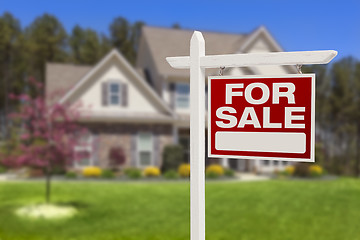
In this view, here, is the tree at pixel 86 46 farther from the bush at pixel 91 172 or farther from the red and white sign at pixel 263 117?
the red and white sign at pixel 263 117

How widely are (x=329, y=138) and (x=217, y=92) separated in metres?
41.7

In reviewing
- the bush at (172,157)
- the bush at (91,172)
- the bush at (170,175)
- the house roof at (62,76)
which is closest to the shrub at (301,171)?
the bush at (172,157)

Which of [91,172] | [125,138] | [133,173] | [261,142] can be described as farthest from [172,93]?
[261,142]

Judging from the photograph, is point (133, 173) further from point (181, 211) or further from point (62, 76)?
point (181, 211)

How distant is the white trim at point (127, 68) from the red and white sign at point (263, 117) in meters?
20.7

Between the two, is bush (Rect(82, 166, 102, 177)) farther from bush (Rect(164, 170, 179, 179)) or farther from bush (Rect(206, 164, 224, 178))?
bush (Rect(206, 164, 224, 178))

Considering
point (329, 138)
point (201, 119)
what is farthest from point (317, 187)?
point (329, 138)

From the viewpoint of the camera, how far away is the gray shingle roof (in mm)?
27972

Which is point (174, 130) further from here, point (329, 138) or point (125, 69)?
point (329, 138)

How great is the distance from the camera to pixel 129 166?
2512 centimetres

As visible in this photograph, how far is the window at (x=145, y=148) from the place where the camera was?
2547 cm

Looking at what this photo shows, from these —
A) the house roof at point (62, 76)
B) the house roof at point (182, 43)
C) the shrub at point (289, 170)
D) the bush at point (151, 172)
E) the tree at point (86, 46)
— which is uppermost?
the tree at point (86, 46)

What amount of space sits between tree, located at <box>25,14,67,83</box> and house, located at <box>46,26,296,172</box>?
14.4 meters

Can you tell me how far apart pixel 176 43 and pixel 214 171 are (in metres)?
10.0
